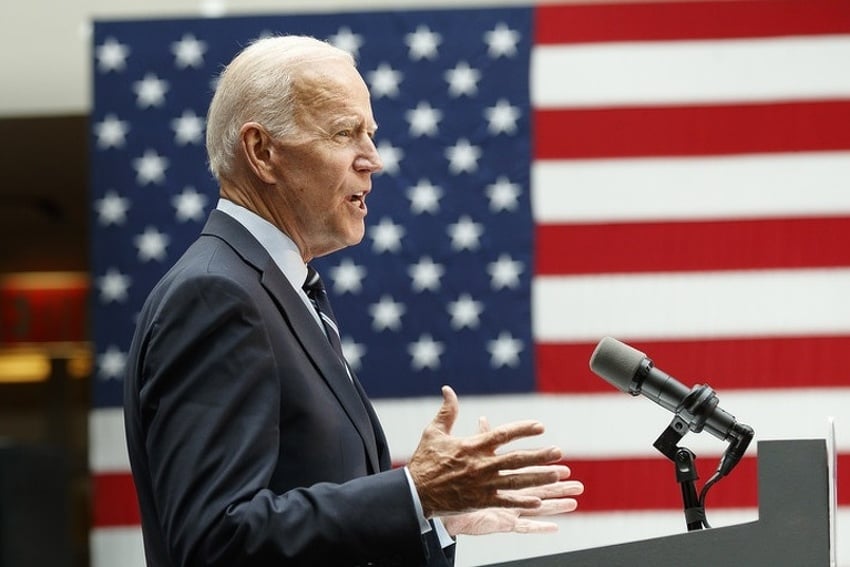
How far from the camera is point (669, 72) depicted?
3.29 metres

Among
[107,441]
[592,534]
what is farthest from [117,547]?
[592,534]

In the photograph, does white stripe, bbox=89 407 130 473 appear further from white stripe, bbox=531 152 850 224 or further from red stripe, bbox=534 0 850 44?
red stripe, bbox=534 0 850 44

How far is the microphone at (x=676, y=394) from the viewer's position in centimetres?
138

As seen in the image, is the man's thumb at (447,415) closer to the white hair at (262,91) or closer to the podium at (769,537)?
the podium at (769,537)

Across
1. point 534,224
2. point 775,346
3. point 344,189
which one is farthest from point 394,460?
point 344,189

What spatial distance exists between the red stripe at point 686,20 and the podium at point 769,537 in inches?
87.8

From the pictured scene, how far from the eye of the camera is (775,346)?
10.5 ft

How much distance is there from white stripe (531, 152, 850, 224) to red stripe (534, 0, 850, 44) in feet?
1.10

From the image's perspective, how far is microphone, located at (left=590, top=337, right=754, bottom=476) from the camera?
4.52ft

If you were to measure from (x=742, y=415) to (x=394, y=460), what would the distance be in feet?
3.02

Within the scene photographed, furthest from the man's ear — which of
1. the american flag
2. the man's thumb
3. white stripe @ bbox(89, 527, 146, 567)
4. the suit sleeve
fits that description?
white stripe @ bbox(89, 527, 146, 567)

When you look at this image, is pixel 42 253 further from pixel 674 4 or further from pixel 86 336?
pixel 674 4

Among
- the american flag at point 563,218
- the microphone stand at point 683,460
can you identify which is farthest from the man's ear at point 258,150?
the american flag at point 563,218

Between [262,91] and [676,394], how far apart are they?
23.7 inches
